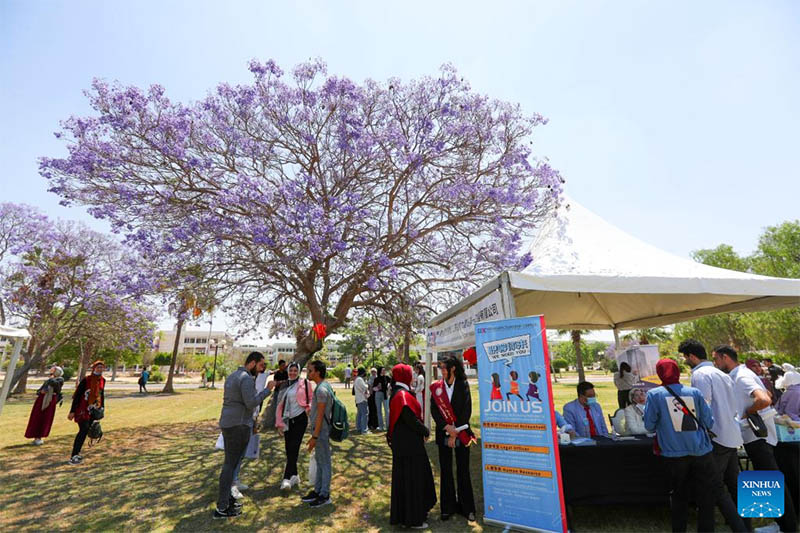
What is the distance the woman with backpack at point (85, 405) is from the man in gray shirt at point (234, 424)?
4.34m

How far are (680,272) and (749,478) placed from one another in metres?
2.39

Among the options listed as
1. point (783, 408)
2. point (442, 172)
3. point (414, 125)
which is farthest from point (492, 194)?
point (783, 408)

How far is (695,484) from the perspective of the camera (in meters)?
3.58

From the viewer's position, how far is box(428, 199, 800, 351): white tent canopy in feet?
15.4

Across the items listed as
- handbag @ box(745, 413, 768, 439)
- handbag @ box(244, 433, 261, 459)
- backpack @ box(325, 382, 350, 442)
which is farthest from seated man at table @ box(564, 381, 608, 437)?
handbag @ box(244, 433, 261, 459)

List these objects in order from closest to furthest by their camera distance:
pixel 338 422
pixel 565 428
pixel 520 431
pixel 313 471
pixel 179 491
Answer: pixel 520 431, pixel 565 428, pixel 338 422, pixel 313 471, pixel 179 491

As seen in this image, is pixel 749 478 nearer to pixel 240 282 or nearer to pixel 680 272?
pixel 680 272

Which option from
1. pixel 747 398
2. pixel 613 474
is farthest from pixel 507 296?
pixel 747 398

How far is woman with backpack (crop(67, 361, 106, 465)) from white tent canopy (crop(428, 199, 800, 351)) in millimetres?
6776

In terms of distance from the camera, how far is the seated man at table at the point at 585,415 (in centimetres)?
507

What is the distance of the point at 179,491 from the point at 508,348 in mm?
5325

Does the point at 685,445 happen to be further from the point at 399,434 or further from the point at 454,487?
the point at 399,434

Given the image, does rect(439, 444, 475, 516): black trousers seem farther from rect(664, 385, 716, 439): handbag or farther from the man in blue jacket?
rect(664, 385, 716, 439): handbag

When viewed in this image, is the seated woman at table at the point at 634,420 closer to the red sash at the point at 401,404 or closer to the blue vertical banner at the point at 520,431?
the blue vertical banner at the point at 520,431
